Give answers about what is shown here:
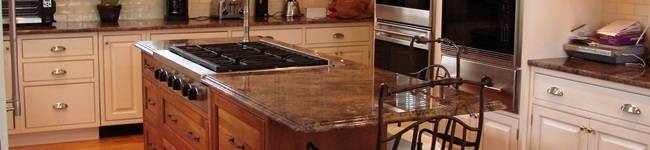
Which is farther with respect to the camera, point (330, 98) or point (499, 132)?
point (499, 132)

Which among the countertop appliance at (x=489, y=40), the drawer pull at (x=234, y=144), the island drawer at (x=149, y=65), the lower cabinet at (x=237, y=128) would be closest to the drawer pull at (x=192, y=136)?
the lower cabinet at (x=237, y=128)

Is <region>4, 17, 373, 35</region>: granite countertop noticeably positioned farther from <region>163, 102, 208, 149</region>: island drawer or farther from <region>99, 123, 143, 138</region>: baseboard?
<region>163, 102, 208, 149</region>: island drawer

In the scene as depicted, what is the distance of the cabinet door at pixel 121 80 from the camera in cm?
518

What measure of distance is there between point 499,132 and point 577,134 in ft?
1.76

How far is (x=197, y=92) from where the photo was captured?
10.6ft

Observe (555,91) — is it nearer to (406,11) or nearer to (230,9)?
(406,11)

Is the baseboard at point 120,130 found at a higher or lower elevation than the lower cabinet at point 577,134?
lower

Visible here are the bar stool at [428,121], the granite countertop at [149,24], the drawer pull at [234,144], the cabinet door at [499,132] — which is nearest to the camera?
the bar stool at [428,121]

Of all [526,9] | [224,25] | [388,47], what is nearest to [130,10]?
[224,25]

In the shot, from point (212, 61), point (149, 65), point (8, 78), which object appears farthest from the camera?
point (8, 78)

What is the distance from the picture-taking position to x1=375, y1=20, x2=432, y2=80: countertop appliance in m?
4.75

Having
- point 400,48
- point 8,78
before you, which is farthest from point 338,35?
point 8,78

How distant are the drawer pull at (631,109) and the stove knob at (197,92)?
1668mm

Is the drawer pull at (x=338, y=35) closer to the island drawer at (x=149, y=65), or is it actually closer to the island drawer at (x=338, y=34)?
the island drawer at (x=338, y=34)
